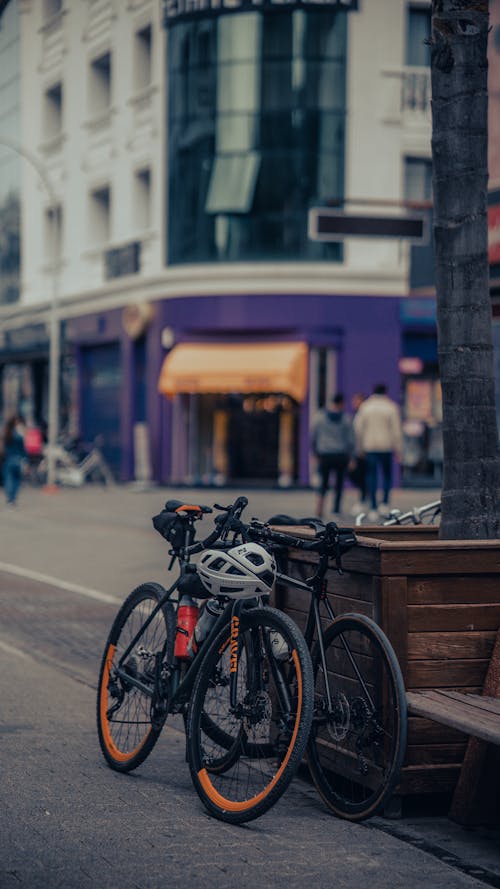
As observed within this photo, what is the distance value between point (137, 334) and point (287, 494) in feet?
19.8

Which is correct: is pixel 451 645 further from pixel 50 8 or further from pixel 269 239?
pixel 50 8

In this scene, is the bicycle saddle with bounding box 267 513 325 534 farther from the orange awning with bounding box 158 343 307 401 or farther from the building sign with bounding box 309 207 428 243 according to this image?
the orange awning with bounding box 158 343 307 401

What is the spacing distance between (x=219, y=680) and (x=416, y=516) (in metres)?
3.39

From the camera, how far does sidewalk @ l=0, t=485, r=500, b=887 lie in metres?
5.09

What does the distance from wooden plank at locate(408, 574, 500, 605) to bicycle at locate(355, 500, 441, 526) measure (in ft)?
8.91

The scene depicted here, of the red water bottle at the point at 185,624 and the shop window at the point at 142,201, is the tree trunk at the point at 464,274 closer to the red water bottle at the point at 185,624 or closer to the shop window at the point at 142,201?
the red water bottle at the point at 185,624

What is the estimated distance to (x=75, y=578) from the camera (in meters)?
13.8

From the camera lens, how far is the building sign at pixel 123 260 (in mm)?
32906

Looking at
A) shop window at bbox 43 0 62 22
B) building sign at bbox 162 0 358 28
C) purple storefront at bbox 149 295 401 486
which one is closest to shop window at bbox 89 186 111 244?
shop window at bbox 43 0 62 22

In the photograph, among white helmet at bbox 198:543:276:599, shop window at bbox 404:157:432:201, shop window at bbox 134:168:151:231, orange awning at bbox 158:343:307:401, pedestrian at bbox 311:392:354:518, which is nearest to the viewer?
white helmet at bbox 198:543:276:599

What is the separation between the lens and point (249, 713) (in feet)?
17.8

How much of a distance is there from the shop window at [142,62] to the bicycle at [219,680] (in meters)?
28.3

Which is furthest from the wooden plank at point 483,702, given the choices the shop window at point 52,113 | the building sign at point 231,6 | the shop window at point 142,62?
the shop window at point 52,113

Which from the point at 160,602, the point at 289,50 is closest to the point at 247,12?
the point at 289,50
